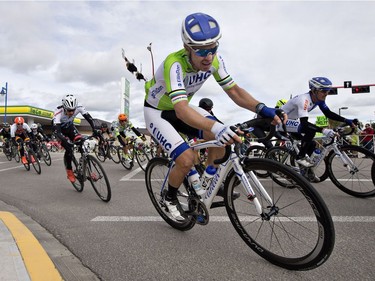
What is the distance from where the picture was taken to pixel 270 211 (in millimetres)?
2322

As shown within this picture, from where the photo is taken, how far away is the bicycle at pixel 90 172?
4.75m

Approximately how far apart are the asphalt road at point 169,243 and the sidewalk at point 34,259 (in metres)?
0.10

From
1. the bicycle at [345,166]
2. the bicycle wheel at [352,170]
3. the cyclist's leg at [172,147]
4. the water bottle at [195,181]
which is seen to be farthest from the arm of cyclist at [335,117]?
the water bottle at [195,181]

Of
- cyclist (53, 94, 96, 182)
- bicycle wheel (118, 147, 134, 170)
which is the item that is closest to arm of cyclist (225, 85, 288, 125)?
cyclist (53, 94, 96, 182)

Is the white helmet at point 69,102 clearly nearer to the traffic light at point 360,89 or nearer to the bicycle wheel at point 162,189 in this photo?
the bicycle wheel at point 162,189

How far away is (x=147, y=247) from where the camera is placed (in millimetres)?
2674

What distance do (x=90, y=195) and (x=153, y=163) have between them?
2.37 metres

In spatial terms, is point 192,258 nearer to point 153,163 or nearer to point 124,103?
point 153,163

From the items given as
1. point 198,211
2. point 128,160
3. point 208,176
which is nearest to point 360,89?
point 128,160

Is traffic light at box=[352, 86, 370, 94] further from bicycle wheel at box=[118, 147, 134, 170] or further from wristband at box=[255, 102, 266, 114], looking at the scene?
wristband at box=[255, 102, 266, 114]

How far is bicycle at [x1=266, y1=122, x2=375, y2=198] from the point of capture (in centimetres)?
450

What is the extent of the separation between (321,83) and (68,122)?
5.41m

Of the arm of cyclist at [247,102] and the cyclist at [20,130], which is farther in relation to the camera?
the cyclist at [20,130]

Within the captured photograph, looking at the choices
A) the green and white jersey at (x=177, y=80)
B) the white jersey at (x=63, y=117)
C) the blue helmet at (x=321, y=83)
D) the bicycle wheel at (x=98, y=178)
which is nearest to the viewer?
the green and white jersey at (x=177, y=80)
